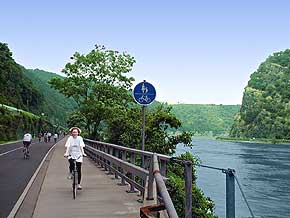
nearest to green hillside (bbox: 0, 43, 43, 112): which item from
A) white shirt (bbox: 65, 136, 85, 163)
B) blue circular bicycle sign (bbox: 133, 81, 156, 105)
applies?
white shirt (bbox: 65, 136, 85, 163)

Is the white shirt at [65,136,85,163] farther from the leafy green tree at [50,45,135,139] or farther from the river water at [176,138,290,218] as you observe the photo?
the leafy green tree at [50,45,135,139]

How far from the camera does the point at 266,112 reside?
15462cm

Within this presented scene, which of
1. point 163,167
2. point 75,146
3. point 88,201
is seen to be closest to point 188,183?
point 163,167

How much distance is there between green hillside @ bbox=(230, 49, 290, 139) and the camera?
491ft

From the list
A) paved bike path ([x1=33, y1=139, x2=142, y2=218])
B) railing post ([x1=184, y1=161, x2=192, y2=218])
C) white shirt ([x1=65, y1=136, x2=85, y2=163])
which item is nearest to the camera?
railing post ([x1=184, y1=161, x2=192, y2=218])

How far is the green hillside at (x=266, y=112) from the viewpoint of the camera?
5896 inches

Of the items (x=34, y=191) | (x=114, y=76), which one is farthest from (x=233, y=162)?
(x=34, y=191)

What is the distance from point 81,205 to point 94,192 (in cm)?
218

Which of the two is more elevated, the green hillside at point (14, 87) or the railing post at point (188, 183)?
the green hillside at point (14, 87)

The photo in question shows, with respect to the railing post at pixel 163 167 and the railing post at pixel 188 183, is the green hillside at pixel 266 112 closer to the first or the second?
the railing post at pixel 163 167

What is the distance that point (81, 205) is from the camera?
10.4 m

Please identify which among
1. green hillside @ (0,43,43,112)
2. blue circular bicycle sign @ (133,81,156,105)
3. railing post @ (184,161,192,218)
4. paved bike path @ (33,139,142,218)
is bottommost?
paved bike path @ (33,139,142,218)

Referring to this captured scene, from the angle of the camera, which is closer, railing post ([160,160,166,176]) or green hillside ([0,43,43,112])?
railing post ([160,160,166,176])

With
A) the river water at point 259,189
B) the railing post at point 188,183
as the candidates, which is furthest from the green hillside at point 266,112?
the railing post at point 188,183
